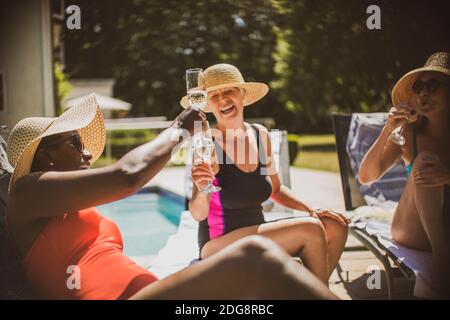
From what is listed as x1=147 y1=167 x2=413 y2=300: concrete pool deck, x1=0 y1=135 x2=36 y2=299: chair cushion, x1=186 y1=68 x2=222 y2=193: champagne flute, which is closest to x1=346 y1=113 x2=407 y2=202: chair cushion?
x1=147 y1=167 x2=413 y2=300: concrete pool deck

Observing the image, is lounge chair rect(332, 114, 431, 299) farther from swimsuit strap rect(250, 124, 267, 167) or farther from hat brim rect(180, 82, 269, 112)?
hat brim rect(180, 82, 269, 112)

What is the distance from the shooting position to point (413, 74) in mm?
2695

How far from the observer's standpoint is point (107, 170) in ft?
4.44

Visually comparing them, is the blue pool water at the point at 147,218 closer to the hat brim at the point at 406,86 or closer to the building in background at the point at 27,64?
the building in background at the point at 27,64

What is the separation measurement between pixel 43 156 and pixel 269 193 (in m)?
1.26

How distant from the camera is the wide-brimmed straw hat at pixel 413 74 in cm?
258

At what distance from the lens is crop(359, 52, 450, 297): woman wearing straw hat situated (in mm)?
2320

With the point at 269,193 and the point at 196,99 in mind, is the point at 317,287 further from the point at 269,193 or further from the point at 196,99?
the point at 269,193

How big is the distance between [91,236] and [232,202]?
85 cm

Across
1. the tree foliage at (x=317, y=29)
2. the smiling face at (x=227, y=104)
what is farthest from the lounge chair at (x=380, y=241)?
the smiling face at (x=227, y=104)

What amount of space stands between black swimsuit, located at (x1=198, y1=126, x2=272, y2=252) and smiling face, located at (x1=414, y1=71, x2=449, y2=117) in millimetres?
1249

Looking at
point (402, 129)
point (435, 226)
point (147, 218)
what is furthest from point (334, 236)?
point (147, 218)

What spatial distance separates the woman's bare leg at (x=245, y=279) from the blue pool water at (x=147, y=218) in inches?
151
